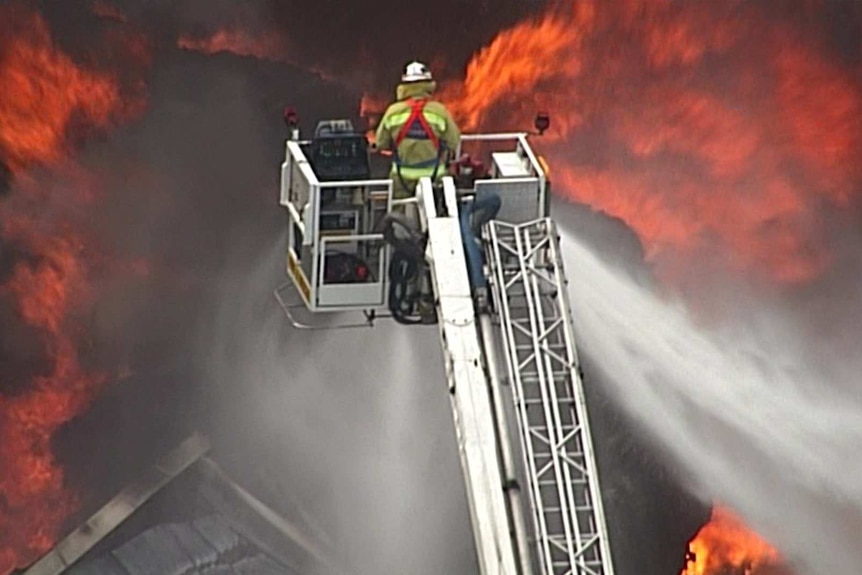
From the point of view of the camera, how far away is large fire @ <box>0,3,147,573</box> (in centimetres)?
1555

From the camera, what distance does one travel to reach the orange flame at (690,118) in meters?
16.2

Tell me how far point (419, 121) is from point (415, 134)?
0.09 metres

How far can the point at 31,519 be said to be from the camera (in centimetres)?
1612

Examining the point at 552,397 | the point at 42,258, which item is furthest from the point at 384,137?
the point at 42,258

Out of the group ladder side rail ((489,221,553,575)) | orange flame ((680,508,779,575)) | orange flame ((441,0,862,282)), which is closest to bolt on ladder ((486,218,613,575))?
ladder side rail ((489,221,553,575))

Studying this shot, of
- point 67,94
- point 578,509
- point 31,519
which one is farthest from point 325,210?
point 31,519

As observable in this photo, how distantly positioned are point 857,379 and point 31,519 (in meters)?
8.06

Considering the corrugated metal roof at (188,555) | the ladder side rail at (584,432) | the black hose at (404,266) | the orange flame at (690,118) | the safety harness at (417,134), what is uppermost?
the orange flame at (690,118)

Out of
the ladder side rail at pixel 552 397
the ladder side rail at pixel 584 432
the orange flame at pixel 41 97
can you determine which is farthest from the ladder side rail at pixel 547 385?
the orange flame at pixel 41 97

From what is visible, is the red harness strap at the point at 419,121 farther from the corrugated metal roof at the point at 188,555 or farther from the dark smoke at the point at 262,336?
the corrugated metal roof at the point at 188,555

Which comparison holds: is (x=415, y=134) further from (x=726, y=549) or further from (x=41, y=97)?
(x=726, y=549)

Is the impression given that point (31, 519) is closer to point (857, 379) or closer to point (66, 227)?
point (66, 227)

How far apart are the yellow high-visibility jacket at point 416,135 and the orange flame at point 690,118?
4525mm

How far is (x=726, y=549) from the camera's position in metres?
16.5
